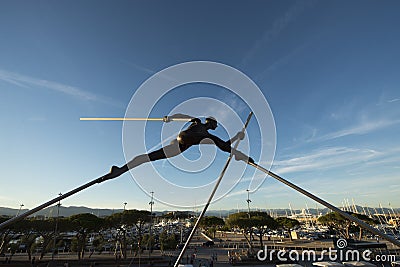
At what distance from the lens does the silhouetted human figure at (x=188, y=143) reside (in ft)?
17.4

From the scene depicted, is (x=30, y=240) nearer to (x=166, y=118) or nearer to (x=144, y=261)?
(x=144, y=261)

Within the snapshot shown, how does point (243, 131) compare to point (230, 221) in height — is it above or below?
above

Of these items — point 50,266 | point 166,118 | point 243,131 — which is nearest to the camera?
point 166,118

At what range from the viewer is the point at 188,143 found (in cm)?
573

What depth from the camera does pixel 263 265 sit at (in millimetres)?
27406

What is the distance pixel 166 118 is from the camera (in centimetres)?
612

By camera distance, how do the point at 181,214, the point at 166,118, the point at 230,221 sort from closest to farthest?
the point at 166,118, the point at 230,221, the point at 181,214

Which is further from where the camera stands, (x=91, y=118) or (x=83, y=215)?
(x=83, y=215)

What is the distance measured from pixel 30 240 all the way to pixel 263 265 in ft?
96.0

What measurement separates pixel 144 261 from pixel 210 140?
29.6 meters

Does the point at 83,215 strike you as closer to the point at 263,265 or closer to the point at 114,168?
the point at 263,265

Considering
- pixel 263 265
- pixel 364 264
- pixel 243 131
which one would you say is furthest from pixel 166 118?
pixel 263 265

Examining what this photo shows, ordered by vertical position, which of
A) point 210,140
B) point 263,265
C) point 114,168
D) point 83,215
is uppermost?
point 210,140

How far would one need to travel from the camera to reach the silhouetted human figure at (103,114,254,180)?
5289mm
